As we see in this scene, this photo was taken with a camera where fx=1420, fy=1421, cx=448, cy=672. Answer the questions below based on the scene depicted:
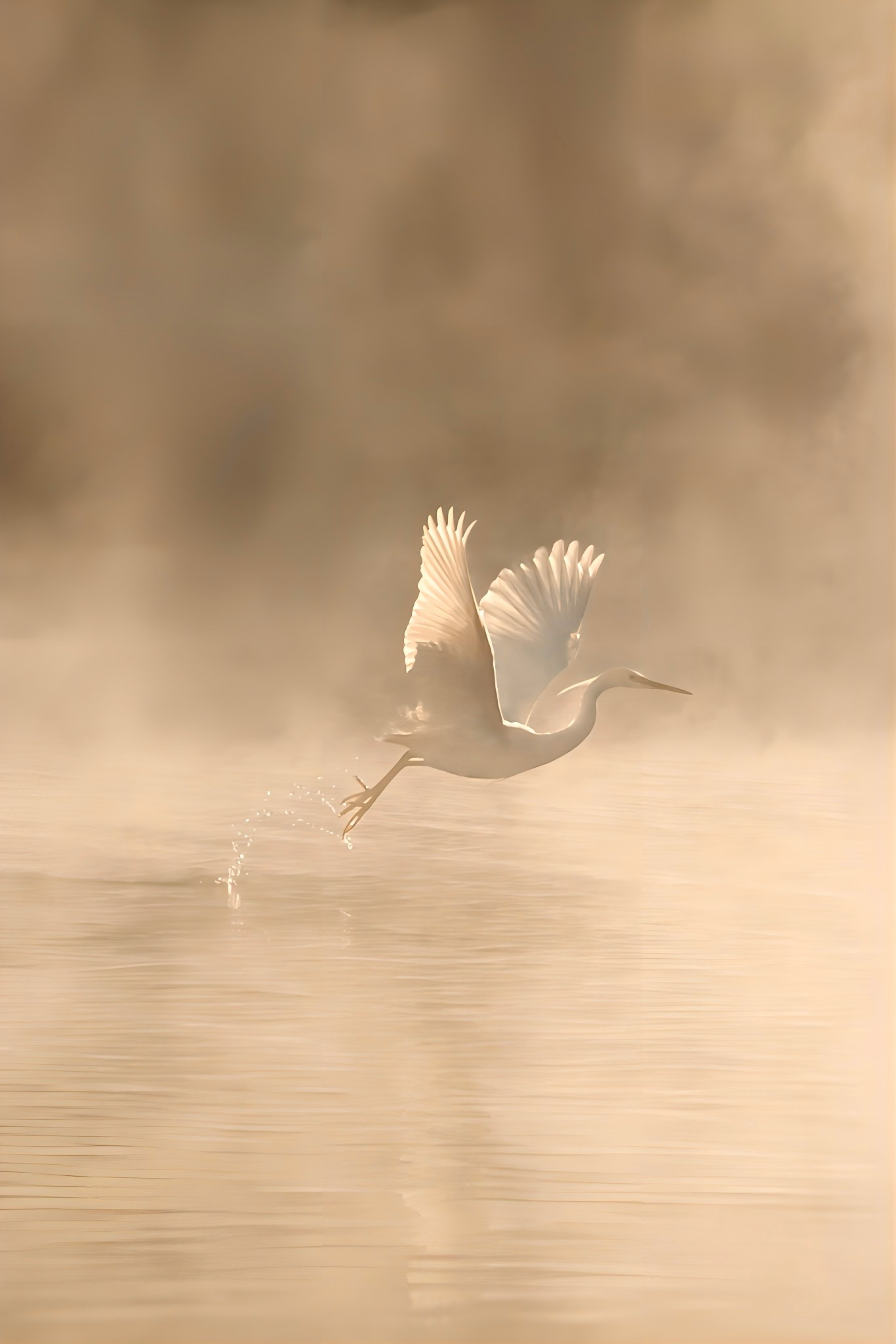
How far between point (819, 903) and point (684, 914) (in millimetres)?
308

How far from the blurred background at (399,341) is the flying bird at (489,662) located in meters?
1.58

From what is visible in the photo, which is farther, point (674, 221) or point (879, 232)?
point (674, 221)

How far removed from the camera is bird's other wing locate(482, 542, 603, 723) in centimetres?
253

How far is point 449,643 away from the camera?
2189mm

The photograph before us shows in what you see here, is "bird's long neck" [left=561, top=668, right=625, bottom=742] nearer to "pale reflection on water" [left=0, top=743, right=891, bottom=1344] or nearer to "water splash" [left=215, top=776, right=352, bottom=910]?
"pale reflection on water" [left=0, top=743, right=891, bottom=1344]

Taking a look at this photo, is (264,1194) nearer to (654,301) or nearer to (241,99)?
(654,301)

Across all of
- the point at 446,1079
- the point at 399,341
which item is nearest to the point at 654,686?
the point at 446,1079

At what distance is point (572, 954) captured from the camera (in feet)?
9.82

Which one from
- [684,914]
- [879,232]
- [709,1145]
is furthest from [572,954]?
[879,232]

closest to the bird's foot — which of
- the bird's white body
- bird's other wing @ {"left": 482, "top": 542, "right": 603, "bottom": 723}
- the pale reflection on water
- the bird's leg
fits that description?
the bird's leg

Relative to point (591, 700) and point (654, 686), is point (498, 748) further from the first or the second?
point (654, 686)

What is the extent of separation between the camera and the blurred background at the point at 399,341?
4375 mm

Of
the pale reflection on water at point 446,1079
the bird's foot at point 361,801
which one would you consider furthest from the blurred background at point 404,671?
the bird's foot at point 361,801

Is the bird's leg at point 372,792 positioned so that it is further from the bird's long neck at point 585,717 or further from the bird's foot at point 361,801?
the bird's long neck at point 585,717
